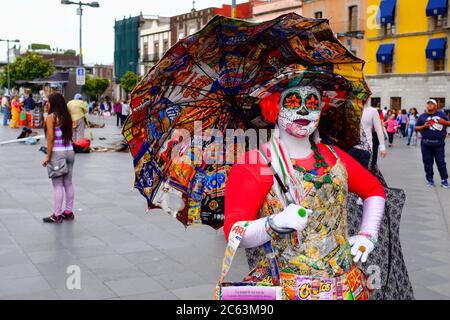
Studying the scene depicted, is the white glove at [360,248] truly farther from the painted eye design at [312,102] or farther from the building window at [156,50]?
the building window at [156,50]

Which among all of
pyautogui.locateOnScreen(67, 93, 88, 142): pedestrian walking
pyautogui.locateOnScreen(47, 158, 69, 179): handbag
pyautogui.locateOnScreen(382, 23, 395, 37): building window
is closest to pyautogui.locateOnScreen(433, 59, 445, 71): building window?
pyautogui.locateOnScreen(382, 23, 395, 37): building window

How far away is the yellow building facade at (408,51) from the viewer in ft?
108

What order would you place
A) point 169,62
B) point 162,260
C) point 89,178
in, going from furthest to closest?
1. point 89,178
2. point 162,260
3. point 169,62

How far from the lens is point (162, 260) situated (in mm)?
5742

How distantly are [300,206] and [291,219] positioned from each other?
9cm

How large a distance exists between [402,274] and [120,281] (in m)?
2.74

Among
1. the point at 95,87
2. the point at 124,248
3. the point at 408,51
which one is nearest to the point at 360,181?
the point at 124,248

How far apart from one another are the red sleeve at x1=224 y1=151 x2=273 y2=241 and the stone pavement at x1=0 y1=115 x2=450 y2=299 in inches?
92.3

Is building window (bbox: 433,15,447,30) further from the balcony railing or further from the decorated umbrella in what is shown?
the balcony railing

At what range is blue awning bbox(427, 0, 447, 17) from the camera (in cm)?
3184

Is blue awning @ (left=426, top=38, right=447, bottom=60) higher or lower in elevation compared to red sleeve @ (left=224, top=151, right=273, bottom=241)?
higher

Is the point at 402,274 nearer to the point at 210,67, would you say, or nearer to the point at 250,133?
the point at 250,133

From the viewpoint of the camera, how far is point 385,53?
117 feet
